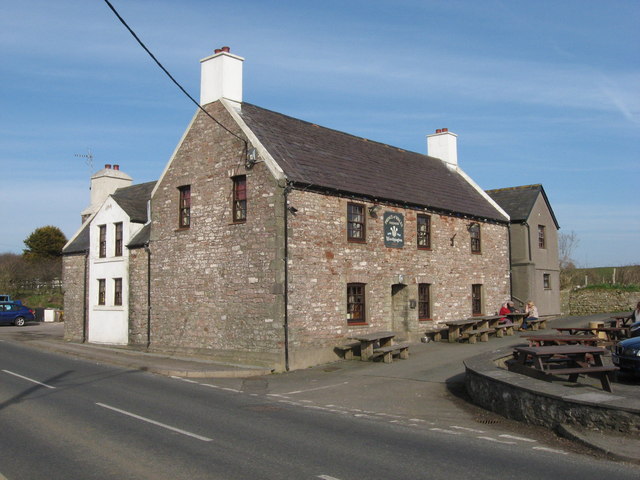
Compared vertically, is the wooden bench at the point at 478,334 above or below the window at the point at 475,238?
below

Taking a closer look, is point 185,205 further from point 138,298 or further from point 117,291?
point 117,291

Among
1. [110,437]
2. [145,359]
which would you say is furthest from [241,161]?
[110,437]

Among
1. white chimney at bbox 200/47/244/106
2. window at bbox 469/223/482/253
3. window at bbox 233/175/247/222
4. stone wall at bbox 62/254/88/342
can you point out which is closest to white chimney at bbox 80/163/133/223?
stone wall at bbox 62/254/88/342

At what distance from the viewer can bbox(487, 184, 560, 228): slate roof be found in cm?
2930

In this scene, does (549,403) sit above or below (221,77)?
below

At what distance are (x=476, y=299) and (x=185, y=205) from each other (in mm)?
13498

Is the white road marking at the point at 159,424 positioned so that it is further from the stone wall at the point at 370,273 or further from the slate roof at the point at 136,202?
the slate roof at the point at 136,202

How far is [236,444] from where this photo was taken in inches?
324

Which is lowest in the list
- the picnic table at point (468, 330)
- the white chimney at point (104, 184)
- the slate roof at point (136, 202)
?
the picnic table at point (468, 330)

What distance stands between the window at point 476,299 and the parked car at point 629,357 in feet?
42.8

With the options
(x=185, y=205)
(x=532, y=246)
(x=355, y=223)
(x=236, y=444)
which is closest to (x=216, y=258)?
(x=185, y=205)

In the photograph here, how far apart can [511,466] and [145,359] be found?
15.1 metres

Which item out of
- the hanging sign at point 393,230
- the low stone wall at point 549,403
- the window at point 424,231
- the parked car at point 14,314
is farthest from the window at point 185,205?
the parked car at point 14,314

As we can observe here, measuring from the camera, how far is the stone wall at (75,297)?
28.0 metres
